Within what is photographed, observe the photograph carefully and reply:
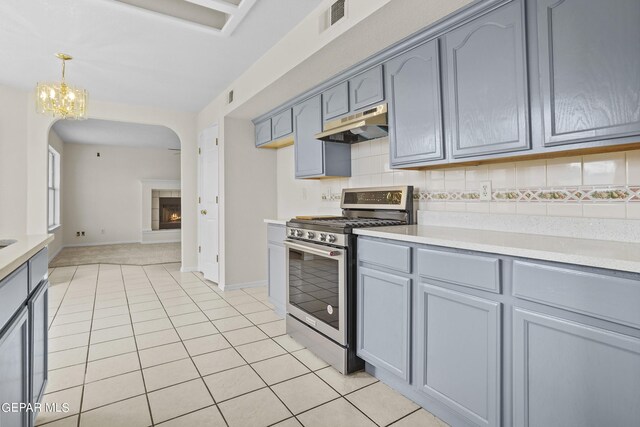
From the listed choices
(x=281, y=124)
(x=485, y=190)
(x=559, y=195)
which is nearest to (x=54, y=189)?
(x=281, y=124)

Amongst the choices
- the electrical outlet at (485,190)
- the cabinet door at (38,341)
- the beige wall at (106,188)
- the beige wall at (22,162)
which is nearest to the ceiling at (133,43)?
the beige wall at (22,162)

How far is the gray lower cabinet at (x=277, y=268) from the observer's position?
126 inches

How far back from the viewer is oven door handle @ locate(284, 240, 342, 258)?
2264 millimetres

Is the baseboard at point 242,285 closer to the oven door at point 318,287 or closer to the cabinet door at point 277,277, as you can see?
the cabinet door at point 277,277

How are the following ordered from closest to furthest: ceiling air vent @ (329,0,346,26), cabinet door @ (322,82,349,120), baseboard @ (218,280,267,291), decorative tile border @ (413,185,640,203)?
decorative tile border @ (413,185,640,203) < ceiling air vent @ (329,0,346,26) < cabinet door @ (322,82,349,120) < baseboard @ (218,280,267,291)

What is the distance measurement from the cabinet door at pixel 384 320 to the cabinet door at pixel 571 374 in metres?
0.59

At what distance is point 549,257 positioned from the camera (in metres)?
1.25

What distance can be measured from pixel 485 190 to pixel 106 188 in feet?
30.2

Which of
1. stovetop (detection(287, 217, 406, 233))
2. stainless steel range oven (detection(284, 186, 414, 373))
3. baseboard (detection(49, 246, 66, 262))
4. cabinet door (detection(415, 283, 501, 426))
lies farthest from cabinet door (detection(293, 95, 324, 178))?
baseboard (detection(49, 246, 66, 262))

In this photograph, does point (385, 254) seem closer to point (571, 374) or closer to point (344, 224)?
point (344, 224)

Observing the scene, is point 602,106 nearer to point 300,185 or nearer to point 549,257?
point 549,257

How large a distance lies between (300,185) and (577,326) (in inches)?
125

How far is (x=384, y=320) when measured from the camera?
201 centimetres

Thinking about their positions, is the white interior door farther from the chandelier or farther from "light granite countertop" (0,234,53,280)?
"light granite countertop" (0,234,53,280)
